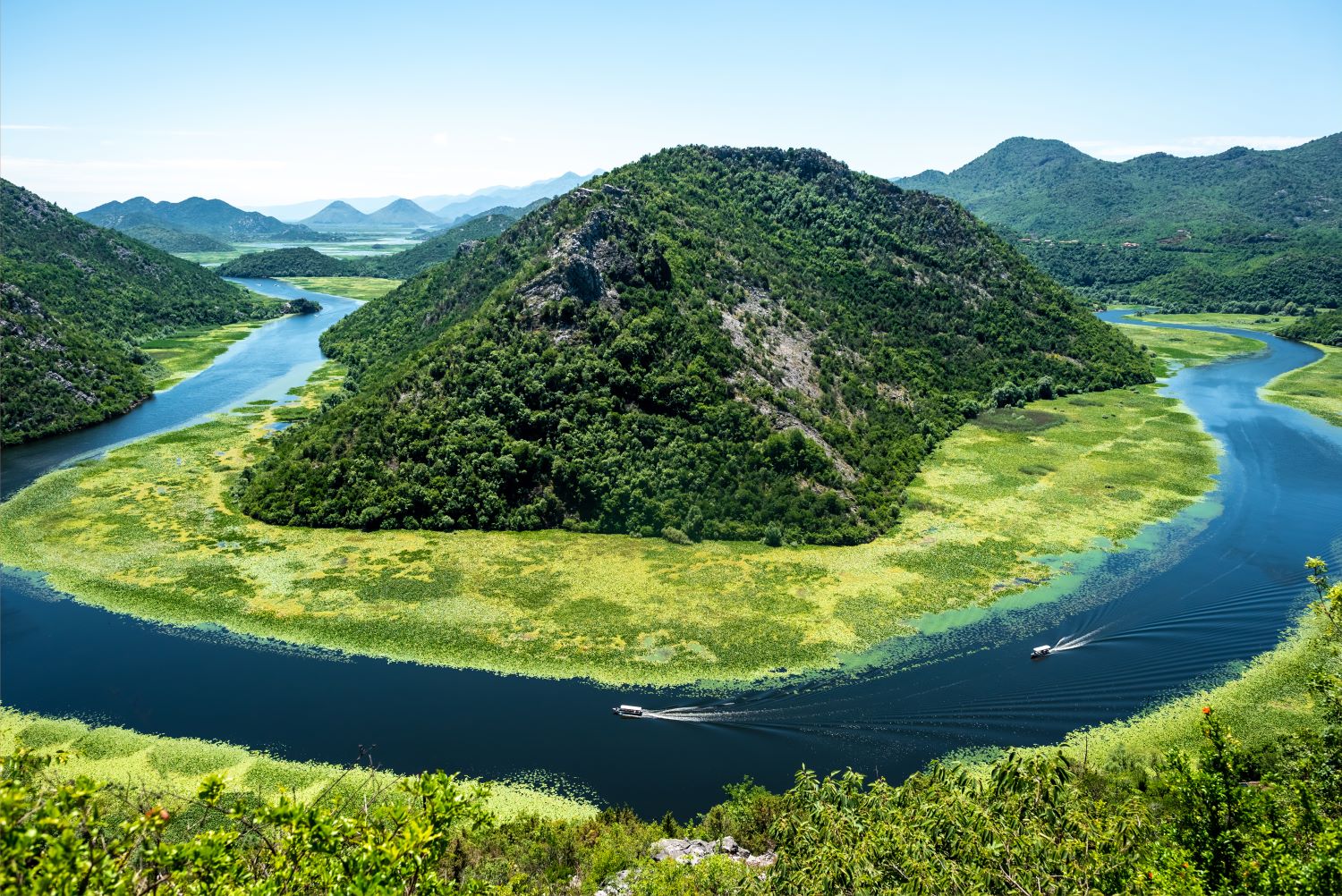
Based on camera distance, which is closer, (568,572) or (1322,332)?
(568,572)

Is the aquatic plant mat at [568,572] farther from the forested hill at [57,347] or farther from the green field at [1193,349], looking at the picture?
the green field at [1193,349]

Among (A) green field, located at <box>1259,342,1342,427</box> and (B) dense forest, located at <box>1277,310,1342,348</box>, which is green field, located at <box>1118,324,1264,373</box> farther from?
(A) green field, located at <box>1259,342,1342,427</box>

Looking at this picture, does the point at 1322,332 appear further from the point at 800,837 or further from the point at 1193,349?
the point at 800,837

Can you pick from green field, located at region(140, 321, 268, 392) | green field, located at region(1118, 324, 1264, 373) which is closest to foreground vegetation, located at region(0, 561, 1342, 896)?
green field, located at region(140, 321, 268, 392)

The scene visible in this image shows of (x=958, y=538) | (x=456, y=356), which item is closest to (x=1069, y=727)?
(x=958, y=538)

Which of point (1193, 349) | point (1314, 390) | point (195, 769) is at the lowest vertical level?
point (195, 769)

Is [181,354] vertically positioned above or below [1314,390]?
above

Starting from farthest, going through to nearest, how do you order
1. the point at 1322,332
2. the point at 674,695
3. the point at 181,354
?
the point at 1322,332 → the point at 181,354 → the point at 674,695

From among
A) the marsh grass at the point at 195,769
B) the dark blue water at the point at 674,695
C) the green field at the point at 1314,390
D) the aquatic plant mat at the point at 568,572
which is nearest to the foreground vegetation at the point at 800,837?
the marsh grass at the point at 195,769

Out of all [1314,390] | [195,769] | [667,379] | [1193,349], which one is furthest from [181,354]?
[1193,349]

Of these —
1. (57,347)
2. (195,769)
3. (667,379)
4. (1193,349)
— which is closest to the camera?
(195,769)
